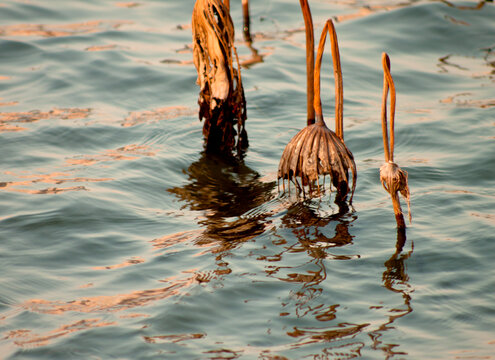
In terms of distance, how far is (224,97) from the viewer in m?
4.41

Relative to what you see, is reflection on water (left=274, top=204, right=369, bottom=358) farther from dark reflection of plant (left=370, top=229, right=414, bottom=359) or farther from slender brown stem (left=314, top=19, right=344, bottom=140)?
slender brown stem (left=314, top=19, right=344, bottom=140)

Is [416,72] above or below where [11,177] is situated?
above

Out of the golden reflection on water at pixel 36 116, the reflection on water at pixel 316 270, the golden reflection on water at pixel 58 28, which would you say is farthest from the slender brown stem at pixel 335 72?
the golden reflection on water at pixel 58 28

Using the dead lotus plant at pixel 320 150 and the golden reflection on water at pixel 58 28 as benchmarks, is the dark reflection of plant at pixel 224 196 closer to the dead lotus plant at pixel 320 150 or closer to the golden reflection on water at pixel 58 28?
the dead lotus plant at pixel 320 150

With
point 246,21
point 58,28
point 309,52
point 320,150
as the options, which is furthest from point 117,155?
point 246,21

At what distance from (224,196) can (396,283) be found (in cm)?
153

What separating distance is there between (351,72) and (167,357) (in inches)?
A: 194

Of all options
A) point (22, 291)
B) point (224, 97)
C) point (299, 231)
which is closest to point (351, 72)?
point (224, 97)

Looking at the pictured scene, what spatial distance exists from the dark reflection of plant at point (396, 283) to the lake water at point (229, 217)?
0.4 inches

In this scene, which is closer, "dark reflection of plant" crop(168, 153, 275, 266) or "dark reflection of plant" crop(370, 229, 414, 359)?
"dark reflection of plant" crop(370, 229, 414, 359)

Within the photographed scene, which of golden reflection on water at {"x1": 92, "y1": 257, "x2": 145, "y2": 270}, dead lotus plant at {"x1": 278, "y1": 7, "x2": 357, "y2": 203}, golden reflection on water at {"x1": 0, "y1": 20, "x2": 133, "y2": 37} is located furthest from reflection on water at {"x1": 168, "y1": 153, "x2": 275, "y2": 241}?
golden reflection on water at {"x1": 0, "y1": 20, "x2": 133, "y2": 37}

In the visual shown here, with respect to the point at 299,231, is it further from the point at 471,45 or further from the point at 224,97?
the point at 471,45

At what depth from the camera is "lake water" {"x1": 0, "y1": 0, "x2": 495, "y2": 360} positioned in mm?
2922

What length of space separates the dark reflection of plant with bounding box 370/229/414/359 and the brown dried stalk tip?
1.58m
